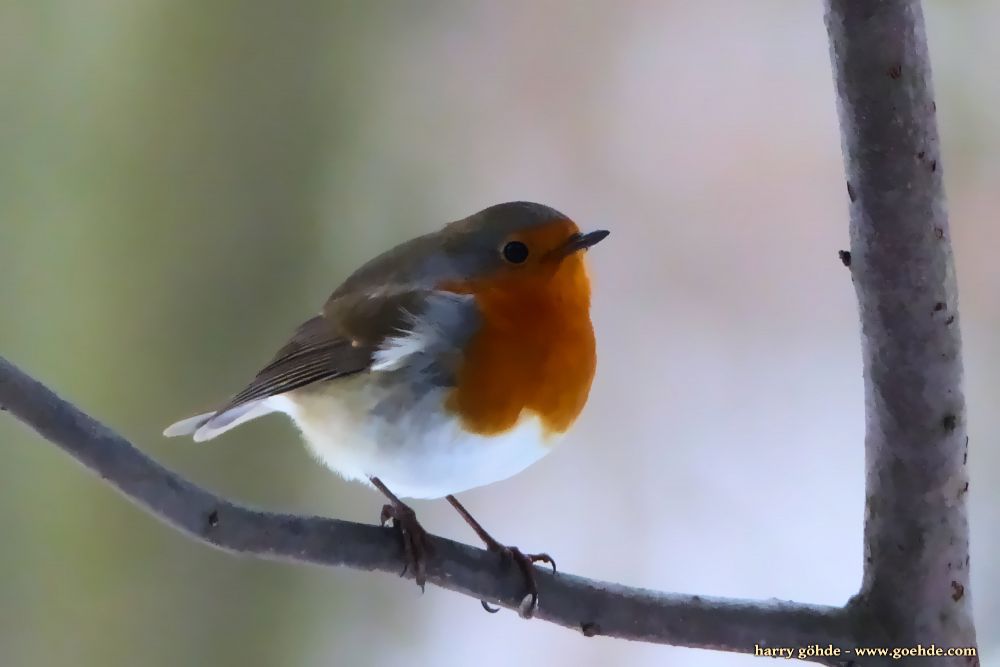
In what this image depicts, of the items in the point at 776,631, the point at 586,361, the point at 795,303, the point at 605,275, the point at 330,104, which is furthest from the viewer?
the point at 330,104

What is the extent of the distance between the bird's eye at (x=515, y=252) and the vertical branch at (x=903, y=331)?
463 mm

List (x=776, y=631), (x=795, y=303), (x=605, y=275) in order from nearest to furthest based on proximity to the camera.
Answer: (x=776, y=631) → (x=795, y=303) → (x=605, y=275)

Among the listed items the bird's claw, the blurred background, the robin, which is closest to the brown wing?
the robin

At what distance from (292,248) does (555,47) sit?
2.64 feet

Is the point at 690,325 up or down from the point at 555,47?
down

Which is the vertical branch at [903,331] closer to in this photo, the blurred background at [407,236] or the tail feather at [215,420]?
the blurred background at [407,236]

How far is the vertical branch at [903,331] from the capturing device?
2.53 feet

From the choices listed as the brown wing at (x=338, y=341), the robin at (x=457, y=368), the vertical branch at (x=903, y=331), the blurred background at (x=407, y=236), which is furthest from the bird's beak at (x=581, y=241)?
the blurred background at (x=407, y=236)

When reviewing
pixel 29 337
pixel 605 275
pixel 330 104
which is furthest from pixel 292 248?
pixel 605 275

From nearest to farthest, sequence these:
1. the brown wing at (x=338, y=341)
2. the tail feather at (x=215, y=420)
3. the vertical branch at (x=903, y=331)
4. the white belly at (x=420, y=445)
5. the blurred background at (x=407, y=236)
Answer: the vertical branch at (x=903, y=331)
the white belly at (x=420, y=445)
the brown wing at (x=338, y=341)
the tail feather at (x=215, y=420)
the blurred background at (x=407, y=236)

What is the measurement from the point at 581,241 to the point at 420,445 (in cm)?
36

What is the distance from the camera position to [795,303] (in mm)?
1789

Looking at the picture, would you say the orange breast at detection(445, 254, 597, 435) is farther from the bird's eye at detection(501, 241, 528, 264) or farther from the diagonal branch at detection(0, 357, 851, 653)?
the diagonal branch at detection(0, 357, 851, 653)

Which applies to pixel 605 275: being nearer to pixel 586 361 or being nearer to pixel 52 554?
pixel 586 361
